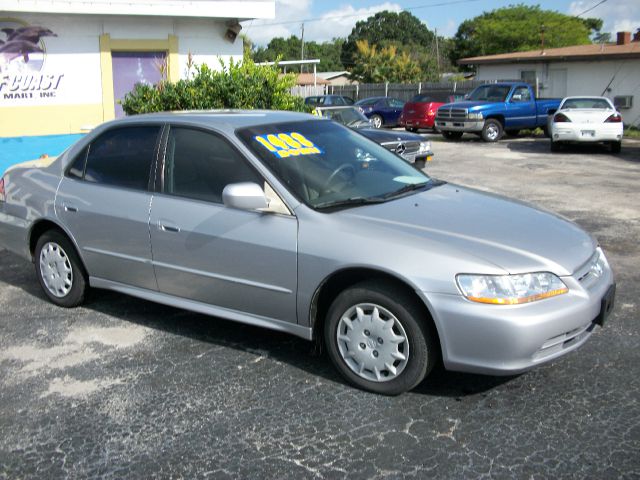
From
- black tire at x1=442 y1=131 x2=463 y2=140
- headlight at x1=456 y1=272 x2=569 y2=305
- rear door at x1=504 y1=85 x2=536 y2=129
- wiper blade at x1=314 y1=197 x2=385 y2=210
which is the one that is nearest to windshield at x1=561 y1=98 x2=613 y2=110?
rear door at x1=504 y1=85 x2=536 y2=129

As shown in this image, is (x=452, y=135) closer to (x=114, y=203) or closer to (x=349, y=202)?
(x=114, y=203)

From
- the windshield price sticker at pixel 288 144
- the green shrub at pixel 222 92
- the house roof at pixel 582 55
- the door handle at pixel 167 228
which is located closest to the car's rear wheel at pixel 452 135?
the house roof at pixel 582 55

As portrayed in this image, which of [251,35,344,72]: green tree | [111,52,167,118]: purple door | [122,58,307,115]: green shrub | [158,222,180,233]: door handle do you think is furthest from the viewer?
[251,35,344,72]: green tree

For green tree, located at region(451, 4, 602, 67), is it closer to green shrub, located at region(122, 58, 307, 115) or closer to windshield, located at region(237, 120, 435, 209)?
green shrub, located at region(122, 58, 307, 115)

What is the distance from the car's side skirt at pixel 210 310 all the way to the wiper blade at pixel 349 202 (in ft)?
2.43

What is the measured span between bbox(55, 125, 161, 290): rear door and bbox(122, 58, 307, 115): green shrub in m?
3.87

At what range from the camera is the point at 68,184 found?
5414 millimetres

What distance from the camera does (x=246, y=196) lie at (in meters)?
4.18

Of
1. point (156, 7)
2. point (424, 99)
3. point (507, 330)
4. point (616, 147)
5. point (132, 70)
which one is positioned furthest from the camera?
point (424, 99)

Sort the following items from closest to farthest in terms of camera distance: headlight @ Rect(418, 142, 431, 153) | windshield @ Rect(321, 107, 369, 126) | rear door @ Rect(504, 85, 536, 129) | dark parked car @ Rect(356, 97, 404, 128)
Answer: headlight @ Rect(418, 142, 431, 153) → windshield @ Rect(321, 107, 369, 126) → rear door @ Rect(504, 85, 536, 129) → dark parked car @ Rect(356, 97, 404, 128)

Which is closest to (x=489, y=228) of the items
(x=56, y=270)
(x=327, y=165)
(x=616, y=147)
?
(x=327, y=165)

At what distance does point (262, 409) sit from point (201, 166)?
1.72 m

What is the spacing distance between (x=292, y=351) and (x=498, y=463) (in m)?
1.79

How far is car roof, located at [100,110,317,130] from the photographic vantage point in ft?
15.7
